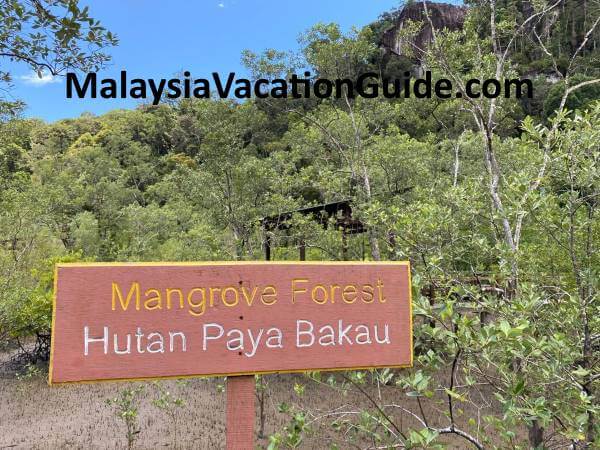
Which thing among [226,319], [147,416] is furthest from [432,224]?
[147,416]

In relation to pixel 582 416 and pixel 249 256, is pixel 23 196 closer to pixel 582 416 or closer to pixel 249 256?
pixel 249 256

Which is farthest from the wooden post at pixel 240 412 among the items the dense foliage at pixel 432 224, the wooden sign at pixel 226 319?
the dense foliage at pixel 432 224

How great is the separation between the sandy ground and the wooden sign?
3.52m

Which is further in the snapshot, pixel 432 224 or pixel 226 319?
pixel 432 224

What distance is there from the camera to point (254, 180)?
8.16m

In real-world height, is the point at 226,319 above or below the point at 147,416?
above

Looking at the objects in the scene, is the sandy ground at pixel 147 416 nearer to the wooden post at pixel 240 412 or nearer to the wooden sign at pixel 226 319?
the wooden post at pixel 240 412

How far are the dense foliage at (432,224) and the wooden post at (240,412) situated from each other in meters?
0.18

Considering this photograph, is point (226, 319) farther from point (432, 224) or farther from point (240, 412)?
point (432, 224)

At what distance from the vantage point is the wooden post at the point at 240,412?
1467mm

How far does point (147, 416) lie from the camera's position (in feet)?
21.7

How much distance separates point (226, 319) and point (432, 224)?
1301 millimetres

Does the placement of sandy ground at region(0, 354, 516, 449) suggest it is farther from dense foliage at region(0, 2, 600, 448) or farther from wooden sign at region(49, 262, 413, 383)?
wooden sign at region(49, 262, 413, 383)

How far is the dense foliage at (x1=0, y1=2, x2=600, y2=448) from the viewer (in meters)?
1.76
